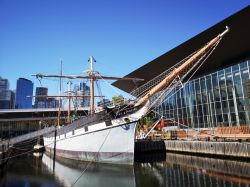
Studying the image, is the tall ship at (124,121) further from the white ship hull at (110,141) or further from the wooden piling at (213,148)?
the wooden piling at (213,148)

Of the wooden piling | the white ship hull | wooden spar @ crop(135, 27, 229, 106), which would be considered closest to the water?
the white ship hull

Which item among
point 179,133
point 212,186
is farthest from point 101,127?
point 179,133

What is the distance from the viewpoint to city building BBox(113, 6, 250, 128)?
2769cm

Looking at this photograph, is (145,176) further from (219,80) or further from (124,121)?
(219,80)

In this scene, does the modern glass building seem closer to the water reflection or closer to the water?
the water

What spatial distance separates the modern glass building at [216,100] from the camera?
94.0 ft

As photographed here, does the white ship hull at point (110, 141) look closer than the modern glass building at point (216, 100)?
Yes

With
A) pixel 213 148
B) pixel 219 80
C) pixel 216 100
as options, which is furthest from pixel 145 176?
pixel 219 80

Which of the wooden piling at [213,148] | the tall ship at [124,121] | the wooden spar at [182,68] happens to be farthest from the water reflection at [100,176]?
the wooden piling at [213,148]

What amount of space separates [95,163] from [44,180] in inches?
210

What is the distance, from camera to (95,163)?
21.4 m

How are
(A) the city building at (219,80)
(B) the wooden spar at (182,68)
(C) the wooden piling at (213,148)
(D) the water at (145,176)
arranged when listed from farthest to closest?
(A) the city building at (219,80) < (C) the wooden piling at (213,148) < (B) the wooden spar at (182,68) < (D) the water at (145,176)

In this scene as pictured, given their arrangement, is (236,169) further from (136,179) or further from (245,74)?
(245,74)

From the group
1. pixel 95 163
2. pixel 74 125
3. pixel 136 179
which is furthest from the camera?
pixel 74 125
